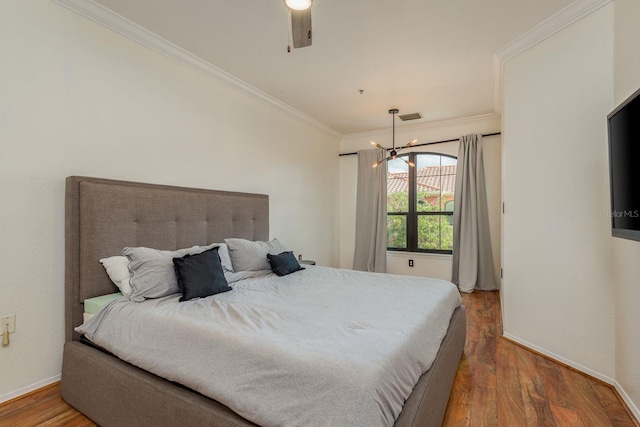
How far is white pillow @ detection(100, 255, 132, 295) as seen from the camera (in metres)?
2.10

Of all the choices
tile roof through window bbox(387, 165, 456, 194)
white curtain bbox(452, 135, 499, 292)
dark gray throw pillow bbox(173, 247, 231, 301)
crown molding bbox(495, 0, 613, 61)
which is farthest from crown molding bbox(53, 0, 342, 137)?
white curtain bbox(452, 135, 499, 292)

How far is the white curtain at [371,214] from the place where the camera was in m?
5.35

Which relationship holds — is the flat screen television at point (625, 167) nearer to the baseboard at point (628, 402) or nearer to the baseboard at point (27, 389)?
the baseboard at point (628, 402)

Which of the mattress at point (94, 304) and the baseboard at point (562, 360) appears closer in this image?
the mattress at point (94, 304)

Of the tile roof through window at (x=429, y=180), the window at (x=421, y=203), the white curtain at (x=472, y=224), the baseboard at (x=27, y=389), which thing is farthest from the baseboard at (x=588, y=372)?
the baseboard at (x=27, y=389)

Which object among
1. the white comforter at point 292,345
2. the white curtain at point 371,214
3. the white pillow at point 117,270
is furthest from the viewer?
the white curtain at point 371,214

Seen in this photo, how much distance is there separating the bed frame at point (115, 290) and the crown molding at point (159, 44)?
3.99 feet

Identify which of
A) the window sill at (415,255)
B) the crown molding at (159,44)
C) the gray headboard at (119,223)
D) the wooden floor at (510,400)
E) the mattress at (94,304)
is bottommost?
the wooden floor at (510,400)

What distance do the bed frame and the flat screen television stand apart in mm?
1153

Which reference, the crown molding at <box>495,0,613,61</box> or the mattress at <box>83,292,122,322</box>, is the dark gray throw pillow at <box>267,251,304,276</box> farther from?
the crown molding at <box>495,0,613,61</box>

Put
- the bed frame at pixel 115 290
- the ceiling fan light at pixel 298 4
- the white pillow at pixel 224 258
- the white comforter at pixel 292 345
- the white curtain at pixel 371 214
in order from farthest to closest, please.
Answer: the white curtain at pixel 371 214
the white pillow at pixel 224 258
the ceiling fan light at pixel 298 4
the bed frame at pixel 115 290
the white comforter at pixel 292 345

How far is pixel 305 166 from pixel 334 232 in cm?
147

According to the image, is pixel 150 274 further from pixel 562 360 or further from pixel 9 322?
pixel 562 360

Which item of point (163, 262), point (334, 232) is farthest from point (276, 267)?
point (334, 232)
